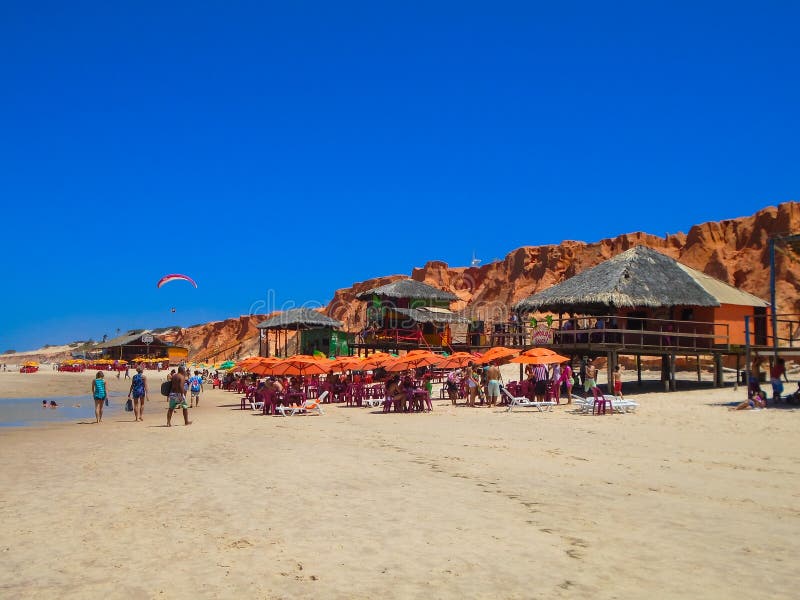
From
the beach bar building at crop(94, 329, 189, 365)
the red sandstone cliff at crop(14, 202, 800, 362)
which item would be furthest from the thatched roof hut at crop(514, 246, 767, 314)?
the beach bar building at crop(94, 329, 189, 365)

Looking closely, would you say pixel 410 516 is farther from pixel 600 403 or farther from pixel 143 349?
pixel 143 349

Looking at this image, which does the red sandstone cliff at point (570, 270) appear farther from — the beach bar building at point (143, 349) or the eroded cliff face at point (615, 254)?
the beach bar building at point (143, 349)

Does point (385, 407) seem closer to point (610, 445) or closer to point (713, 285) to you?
point (610, 445)

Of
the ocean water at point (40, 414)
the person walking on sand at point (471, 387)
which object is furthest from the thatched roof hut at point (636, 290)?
the ocean water at point (40, 414)

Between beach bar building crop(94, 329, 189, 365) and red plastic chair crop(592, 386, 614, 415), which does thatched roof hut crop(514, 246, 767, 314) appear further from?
beach bar building crop(94, 329, 189, 365)

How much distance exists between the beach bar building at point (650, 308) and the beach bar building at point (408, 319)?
10019 millimetres

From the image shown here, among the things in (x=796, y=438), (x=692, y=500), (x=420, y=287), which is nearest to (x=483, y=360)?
(x=796, y=438)

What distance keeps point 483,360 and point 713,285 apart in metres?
10.2

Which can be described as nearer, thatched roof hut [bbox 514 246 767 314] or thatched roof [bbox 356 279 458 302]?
thatched roof hut [bbox 514 246 767 314]

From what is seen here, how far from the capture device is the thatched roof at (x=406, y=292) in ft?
118

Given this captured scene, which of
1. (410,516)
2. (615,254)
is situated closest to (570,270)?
(615,254)

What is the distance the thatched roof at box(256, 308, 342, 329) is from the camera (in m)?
37.6

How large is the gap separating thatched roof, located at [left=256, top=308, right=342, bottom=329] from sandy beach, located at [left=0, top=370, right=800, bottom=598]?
26148mm

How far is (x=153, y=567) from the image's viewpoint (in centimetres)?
455
